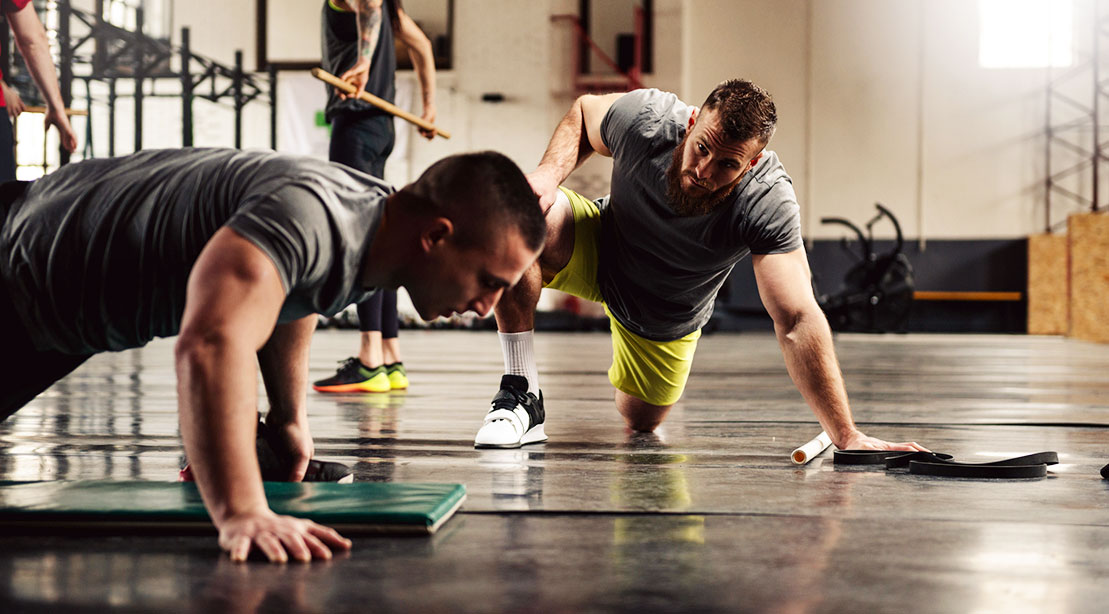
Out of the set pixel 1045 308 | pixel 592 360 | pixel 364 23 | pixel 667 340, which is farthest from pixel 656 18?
pixel 667 340

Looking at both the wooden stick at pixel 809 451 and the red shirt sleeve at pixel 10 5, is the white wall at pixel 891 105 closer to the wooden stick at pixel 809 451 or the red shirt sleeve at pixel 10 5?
the red shirt sleeve at pixel 10 5

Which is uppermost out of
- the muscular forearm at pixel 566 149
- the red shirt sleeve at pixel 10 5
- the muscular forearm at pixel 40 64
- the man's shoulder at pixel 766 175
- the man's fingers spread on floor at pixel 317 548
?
the red shirt sleeve at pixel 10 5

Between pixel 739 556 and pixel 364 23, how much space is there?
2.60 meters

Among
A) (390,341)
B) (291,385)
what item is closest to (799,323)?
(291,385)

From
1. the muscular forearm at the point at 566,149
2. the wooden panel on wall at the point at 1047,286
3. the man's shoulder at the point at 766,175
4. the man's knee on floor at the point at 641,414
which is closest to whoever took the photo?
the man's shoulder at the point at 766,175

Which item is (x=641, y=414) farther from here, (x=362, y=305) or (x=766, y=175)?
(x=362, y=305)

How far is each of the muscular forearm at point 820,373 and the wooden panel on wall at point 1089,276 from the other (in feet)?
23.4

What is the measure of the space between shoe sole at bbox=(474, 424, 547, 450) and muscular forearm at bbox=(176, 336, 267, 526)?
Result: 975mm

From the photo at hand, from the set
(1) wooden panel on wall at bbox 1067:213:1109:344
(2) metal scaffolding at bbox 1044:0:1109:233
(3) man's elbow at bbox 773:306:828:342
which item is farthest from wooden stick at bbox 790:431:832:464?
(2) metal scaffolding at bbox 1044:0:1109:233

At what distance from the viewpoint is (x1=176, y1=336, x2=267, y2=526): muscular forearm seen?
40.0 inches

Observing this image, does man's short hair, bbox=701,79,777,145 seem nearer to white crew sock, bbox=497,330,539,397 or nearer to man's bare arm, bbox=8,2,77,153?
white crew sock, bbox=497,330,539,397

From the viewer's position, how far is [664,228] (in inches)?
86.1

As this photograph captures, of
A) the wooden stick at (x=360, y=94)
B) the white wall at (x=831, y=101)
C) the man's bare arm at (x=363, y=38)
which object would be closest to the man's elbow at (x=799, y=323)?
the wooden stick at (x=360, y=94)

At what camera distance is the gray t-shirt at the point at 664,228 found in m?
2.05
